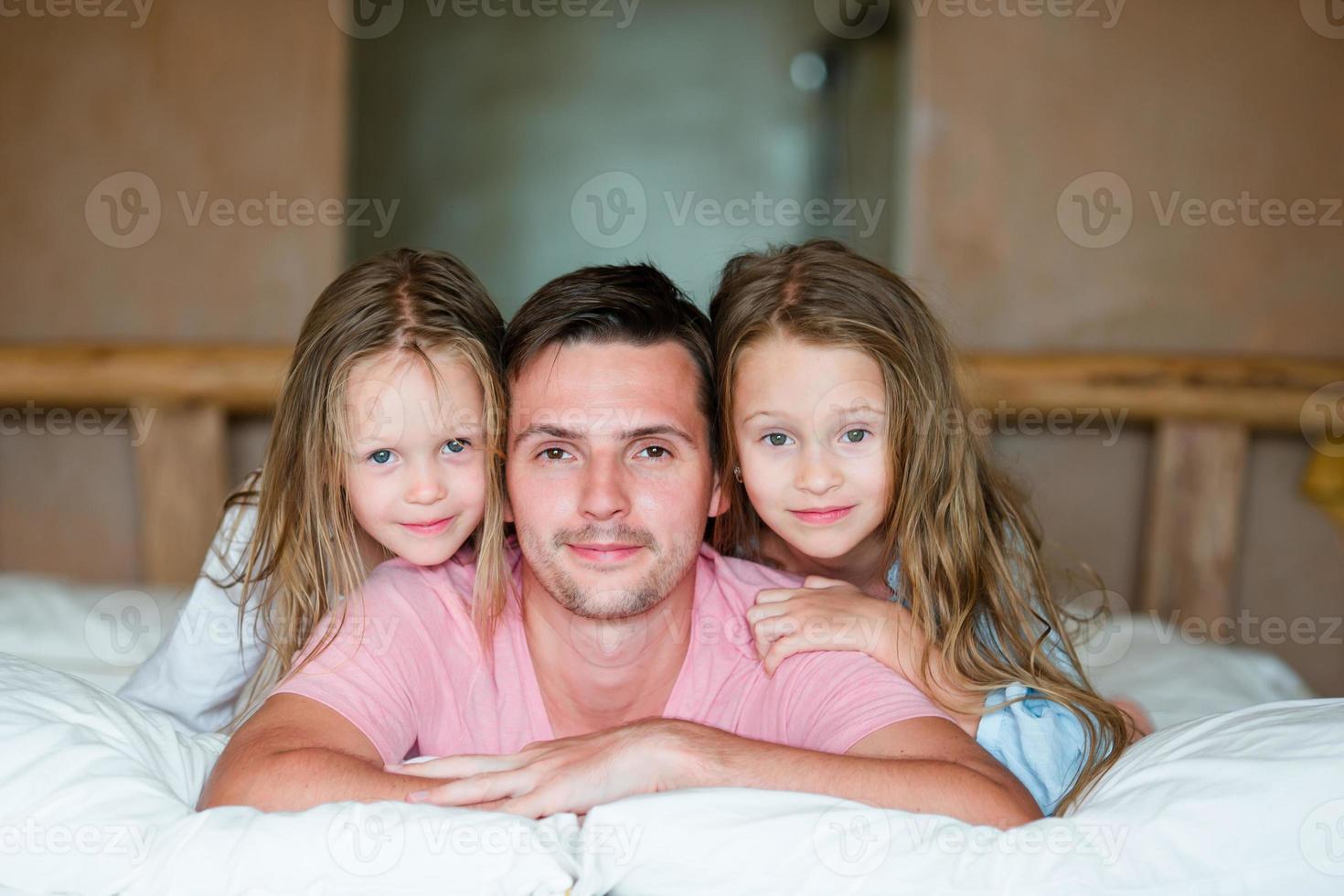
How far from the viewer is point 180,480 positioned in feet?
10.4

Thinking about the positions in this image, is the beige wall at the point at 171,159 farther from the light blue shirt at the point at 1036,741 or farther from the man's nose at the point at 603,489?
the light blue shirt at the point at 1036,741

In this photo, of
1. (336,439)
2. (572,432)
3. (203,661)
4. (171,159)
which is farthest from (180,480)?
(572,432)

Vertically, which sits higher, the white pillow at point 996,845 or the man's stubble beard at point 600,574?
the man's stubble beard at point 600,574

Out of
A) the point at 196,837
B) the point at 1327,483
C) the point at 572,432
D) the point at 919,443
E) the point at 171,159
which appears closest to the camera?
the point at 196,837

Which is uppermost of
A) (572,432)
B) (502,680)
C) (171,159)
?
(171,159)

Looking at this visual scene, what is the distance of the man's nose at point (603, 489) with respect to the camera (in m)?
1.57

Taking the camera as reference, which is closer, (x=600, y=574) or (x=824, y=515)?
(x=600, y=574)

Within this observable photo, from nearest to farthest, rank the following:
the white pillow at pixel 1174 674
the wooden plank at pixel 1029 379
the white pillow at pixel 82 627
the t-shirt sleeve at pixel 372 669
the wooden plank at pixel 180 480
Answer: the t-shirt sleeve at pixel 372 669
the white pillow at pixel 1174 674
the white pillow at pixel 82 627
the wooden plank at pixel 1029 379
the wooden plank at pixel 180 480

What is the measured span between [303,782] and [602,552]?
47cm

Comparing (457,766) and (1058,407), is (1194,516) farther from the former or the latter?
(457,766)

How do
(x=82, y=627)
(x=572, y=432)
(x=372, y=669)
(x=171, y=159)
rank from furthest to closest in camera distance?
1. (x=171, y=159)
2. (x=82, y=627)
3. (x=572, y=432)
4. (x=372, y=669)

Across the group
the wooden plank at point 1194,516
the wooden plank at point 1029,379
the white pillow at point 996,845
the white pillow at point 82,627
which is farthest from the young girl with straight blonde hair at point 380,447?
the wooden plank at point 1194,516

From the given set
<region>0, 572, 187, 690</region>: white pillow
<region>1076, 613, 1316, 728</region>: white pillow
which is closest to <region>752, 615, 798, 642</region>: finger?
<region>1076, 613, 1316, 728</region>: white pillow

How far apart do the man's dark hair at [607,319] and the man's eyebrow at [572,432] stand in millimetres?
95
